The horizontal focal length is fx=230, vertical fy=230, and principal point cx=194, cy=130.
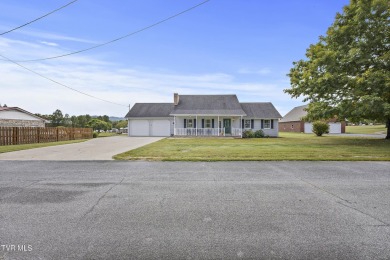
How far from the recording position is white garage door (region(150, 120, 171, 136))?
114 feet

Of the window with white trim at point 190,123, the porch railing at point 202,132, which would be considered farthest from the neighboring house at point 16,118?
the window with white trim at point 190,123

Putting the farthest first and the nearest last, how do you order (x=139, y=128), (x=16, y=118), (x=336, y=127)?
(x=336, y=127), (x=139, y=128), (x=16, y=118)

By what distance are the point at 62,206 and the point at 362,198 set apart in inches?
241

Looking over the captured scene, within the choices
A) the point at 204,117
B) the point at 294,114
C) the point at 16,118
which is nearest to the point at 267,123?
the point at 204,117

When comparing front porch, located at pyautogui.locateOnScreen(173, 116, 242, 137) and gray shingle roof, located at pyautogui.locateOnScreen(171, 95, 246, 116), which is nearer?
front porch, located at pyautogui.locateOnScreen(173, 116, 242, 137)

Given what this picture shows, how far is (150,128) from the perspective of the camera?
35.2 meters

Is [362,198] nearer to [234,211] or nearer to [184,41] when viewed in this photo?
[234,211]

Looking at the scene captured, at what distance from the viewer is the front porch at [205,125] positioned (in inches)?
1203

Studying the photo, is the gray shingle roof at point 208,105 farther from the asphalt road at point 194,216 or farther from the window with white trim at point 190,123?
the asphalt road at point 194,216

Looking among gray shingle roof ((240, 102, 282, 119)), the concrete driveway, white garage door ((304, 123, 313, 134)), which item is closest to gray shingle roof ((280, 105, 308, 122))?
white garage door ((304, 123, 313, 134))

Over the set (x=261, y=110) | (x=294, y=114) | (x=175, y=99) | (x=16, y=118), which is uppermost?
(x=175, y=99)

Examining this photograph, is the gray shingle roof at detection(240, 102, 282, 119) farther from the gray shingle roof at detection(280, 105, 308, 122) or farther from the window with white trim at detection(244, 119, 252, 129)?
the gray shingle roof at detection(280, 105, 308, 122)

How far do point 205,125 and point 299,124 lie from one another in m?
30.0

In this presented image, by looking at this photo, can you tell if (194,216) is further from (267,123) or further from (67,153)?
(267,123)
